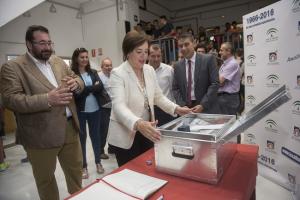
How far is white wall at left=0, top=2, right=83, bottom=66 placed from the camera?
5.75 meters

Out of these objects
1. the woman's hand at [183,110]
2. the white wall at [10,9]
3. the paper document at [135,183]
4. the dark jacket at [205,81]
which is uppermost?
the white wall at [10,9]

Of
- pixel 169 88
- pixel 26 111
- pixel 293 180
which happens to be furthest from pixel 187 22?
pixel 26 111

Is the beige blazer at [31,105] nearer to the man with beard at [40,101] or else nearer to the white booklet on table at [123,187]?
the man with beard at [40,101]

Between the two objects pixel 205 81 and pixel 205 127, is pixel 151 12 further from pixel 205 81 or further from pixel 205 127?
pixel 205 127

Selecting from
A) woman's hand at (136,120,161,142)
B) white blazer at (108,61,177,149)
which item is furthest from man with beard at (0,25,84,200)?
woman's hand at (136,120,161,142)

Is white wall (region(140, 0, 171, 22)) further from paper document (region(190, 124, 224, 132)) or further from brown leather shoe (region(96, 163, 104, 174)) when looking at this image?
paper document (region(190, 124, 224, 132))

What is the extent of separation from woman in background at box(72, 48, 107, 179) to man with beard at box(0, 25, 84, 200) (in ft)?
2.69

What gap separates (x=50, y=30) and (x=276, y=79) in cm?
617

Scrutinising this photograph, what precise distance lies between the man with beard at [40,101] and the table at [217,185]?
74cm

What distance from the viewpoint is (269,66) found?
231 centimetres

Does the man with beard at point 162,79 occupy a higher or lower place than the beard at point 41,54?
lower

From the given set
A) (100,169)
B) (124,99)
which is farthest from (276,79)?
(100,169)

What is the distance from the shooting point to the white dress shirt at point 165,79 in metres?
2.64

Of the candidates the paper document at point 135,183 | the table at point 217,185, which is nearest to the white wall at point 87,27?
the paper document at point 135,183
